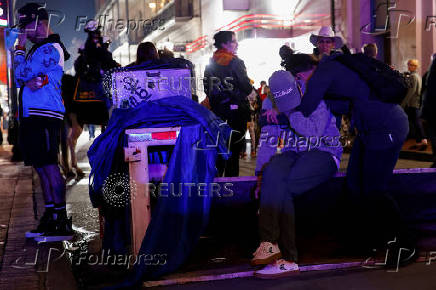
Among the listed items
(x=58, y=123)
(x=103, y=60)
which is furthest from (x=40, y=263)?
A: (x=103, y=60)

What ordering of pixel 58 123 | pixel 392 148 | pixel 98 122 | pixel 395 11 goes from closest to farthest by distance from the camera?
pixel 392 148 < pixel 58 123 < pixel 98 122 < pixel 395 11

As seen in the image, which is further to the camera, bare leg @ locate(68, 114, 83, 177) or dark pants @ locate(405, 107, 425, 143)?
dark pants @ locate(405, 107, 425, 143)

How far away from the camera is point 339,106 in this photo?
4.62 meters

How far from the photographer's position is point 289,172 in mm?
4480

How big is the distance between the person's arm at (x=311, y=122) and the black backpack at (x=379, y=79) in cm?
39

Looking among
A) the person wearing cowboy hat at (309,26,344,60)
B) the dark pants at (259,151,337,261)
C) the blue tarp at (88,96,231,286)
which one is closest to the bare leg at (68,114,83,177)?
the person wearing cowboy hat at (309,26,344,60)

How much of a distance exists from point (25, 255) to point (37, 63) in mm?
1804

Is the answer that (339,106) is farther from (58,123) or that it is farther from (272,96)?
(58,123)

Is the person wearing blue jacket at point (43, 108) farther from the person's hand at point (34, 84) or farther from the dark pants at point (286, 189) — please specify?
the dark pants at point (286, 189)

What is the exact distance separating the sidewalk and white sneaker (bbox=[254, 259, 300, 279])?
135 cm

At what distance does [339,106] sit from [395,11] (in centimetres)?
1438

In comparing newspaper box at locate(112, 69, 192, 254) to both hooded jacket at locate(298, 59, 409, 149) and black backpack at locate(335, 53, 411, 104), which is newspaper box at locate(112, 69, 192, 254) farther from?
black backpack at locate(335, 53, 411, 104)

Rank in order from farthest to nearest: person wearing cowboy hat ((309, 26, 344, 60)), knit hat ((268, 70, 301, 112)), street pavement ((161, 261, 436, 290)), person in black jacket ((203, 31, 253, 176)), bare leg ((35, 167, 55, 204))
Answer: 1. person in black jacket ((203, 31, 253, 176))
2. person wearing cowboy hat ((309, 26, 344, 60))
3. bare leg ((35, 167, 55, 204))
4. knit hat ((268, 70, 301, 112))
5. street pavement ((161, 261, 436, 290))

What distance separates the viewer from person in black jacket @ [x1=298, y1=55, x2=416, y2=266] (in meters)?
Answer: 4.41
